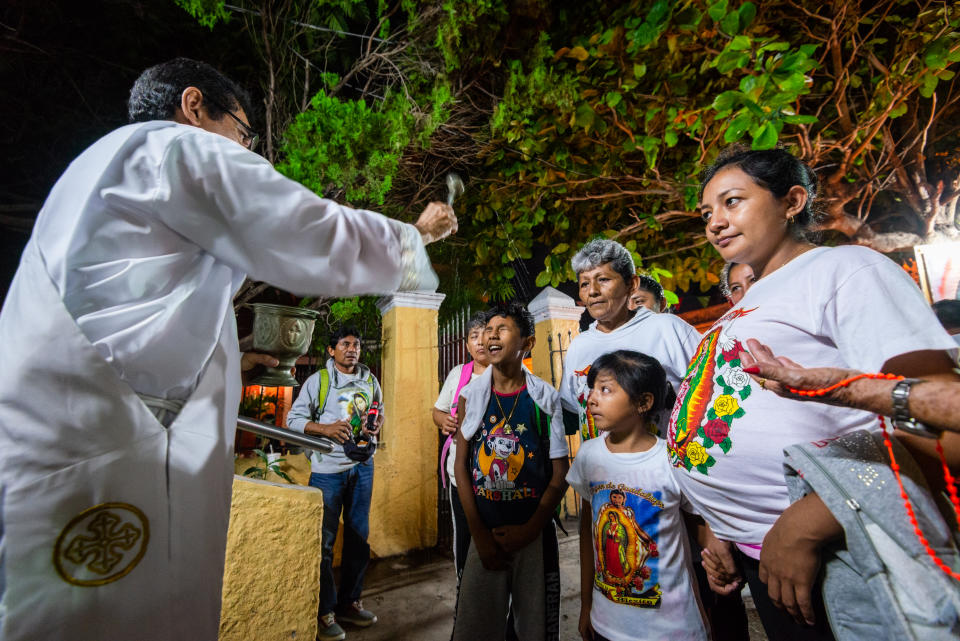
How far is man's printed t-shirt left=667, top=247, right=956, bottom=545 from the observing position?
1.00 m

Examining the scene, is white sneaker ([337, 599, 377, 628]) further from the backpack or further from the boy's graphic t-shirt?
the boy's graphic t-shirt

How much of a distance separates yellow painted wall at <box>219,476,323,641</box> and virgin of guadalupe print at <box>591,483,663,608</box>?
1387mm

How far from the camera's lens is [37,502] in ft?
3.12

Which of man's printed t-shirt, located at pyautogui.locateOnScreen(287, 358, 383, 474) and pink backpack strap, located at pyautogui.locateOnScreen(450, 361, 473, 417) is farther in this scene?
man's printed t-shirt, located at pyautogui.locateOnScreen(287, 358, 383, 474)

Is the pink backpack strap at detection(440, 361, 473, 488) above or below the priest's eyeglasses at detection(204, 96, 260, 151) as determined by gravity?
below

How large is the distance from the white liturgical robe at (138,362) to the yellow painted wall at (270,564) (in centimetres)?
101

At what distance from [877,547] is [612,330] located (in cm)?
189

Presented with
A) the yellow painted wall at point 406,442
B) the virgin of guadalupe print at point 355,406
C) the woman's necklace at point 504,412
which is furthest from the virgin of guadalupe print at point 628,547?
the yellow painted wall at point 406,442

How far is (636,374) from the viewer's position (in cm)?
216

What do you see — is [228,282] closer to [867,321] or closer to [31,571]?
[31,571]

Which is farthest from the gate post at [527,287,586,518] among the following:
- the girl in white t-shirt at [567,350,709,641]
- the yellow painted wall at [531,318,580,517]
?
the girl in white t-shirt at [567,350,709,641]

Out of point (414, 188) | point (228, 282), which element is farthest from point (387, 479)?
point (228, 282)

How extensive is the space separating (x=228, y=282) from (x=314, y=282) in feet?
1.02

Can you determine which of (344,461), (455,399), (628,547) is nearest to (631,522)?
(628,547)
